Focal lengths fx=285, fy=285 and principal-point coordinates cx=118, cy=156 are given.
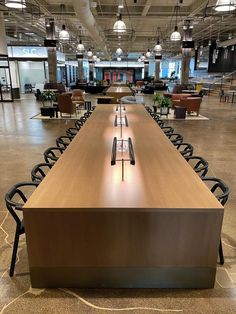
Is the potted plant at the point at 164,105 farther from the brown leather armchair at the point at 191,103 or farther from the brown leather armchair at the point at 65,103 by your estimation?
the brown leather armchair at the point at 65,103

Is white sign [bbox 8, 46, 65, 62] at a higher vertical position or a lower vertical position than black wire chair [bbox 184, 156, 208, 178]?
higher

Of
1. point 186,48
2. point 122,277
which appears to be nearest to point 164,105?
point 186,48

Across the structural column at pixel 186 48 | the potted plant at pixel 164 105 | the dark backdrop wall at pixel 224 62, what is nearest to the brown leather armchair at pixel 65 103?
the potted plant at pixel 164 105

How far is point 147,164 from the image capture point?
9.39 ft

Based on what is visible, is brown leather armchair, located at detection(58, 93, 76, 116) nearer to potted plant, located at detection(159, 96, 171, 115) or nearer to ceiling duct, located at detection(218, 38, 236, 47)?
potted plant, located at detection(159, 96, 171, 115)

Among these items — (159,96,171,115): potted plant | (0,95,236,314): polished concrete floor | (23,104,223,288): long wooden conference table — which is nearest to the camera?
(23,104,223,288): long wooden conference table

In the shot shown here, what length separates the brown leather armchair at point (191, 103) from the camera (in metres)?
11.1

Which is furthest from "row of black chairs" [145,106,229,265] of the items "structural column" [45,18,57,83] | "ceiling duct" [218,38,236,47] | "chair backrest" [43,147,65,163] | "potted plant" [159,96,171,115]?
"ceiling duct" [218,38,236,47]

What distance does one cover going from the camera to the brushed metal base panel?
2180mm

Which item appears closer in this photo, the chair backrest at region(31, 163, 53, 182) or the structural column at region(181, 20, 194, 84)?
the chair backrest at region(31, 163, 53, 182)

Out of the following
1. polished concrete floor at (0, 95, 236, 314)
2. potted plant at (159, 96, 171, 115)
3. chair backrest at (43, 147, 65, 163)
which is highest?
chair backrest at (43, 147, 65, 163)

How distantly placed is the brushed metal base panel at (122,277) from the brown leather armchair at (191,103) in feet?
31.7

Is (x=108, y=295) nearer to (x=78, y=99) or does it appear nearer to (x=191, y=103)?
(x=191, y=103)

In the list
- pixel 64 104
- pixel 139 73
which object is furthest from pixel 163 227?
pixel 139 73
